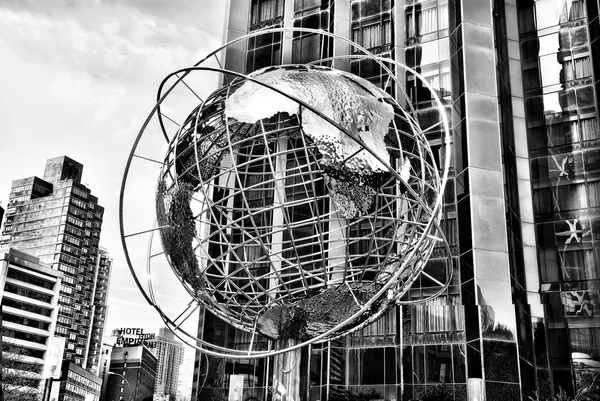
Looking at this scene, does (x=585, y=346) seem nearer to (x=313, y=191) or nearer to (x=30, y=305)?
(x=313, y=191)

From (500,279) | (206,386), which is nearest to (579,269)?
(500,279)

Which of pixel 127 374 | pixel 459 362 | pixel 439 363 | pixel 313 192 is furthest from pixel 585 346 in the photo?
pixel 127 374

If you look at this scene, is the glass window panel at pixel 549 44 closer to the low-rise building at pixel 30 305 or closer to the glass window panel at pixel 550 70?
the glass window panel at pixel 550 70

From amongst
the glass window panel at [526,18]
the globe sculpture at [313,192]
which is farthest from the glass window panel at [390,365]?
the globe sculpture at [313,192]

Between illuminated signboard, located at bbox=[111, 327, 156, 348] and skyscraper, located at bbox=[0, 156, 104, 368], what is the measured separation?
19864 millimetres

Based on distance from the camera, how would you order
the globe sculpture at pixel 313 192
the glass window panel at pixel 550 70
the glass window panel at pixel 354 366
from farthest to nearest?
the glass window panel at pixel 550 70 → the glass window panel at pixel 354 366 → the globe sculpture at pixel 313 192

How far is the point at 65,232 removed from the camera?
113 meters

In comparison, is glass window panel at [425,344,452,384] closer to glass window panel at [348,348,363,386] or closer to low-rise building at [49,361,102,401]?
glass window panel at [348,348,363,386]

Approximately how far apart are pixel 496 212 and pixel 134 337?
469 feet

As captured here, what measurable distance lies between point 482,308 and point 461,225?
287cm

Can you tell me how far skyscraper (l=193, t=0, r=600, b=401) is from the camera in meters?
21.6

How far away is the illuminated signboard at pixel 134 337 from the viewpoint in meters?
143

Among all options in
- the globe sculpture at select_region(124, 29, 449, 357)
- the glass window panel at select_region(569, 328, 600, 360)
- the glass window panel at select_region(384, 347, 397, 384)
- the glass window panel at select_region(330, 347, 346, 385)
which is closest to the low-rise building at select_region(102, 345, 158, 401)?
the glass window panel at select_region(330, 347, 346, 385)

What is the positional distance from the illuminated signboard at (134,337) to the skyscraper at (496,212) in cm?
12134
